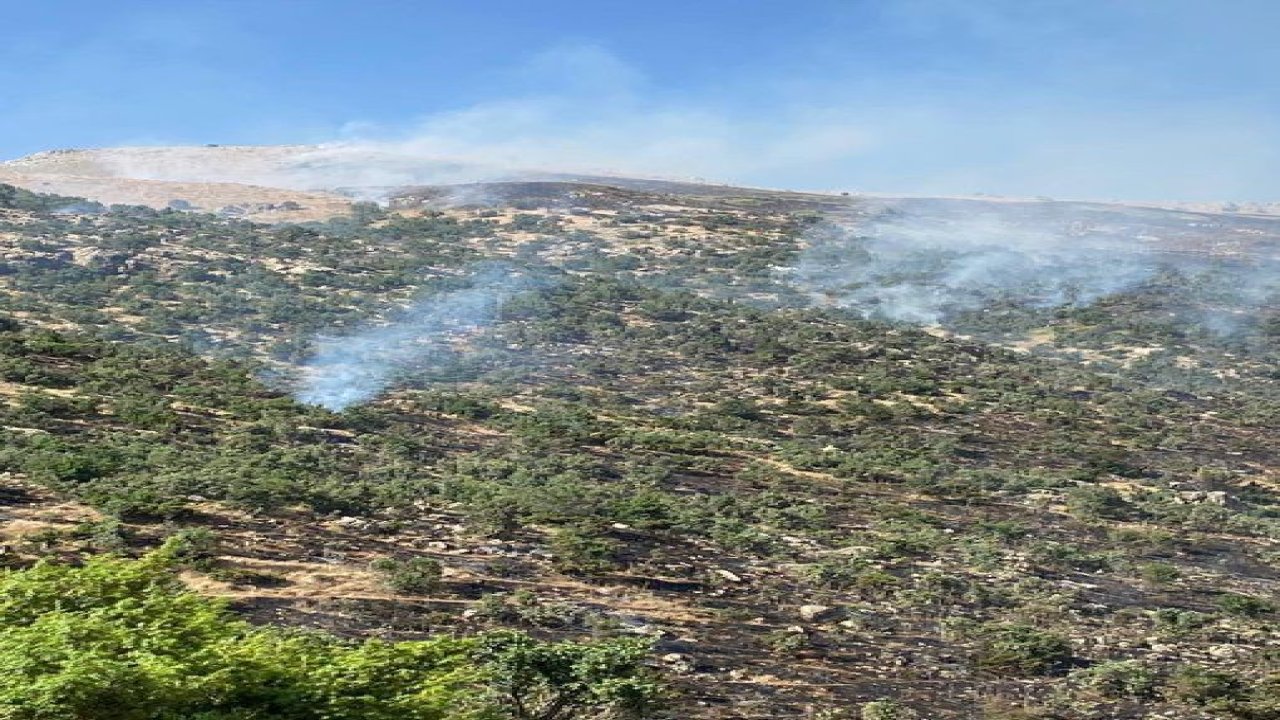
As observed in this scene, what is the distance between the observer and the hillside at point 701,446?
2083 cm

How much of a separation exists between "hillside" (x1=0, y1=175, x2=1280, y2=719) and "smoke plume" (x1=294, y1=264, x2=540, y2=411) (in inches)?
13.2

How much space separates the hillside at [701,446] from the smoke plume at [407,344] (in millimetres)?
335

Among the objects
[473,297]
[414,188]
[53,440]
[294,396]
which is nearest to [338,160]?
[414,188]

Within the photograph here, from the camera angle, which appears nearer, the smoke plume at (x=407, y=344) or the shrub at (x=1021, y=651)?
the shrub at (x=1021, y=651)

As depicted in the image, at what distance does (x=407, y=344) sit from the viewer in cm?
4678

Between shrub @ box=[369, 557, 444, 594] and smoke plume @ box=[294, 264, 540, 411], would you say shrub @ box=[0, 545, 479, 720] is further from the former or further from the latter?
smoke plume @ box=[294, 264, 540, 411]

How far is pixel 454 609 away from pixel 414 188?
69673 millimetres

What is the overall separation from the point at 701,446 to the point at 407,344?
53.4ft

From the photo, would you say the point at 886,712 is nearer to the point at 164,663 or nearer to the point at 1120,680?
the point at 1120,680

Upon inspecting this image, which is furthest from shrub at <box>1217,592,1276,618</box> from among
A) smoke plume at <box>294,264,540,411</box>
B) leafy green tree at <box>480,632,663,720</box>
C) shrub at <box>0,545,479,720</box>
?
smoke plume at <box>294,264,540,411</box>

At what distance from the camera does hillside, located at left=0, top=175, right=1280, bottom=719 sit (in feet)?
68.3

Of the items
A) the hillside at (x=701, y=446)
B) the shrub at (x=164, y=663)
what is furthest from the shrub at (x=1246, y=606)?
the shrub at (x=164, y=663)

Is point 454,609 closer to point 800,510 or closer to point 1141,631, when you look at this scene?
point 800,510

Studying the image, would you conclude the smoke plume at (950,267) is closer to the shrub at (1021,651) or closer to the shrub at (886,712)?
the shrub at (1021,651)
